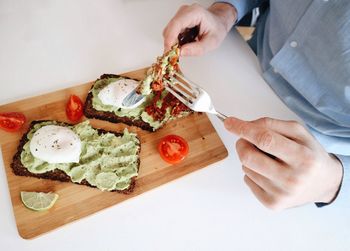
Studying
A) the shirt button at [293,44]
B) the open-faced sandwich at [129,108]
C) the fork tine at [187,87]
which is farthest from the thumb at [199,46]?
the shirt button at [293,44]

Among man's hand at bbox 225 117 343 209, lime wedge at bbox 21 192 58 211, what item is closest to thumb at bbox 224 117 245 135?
man's hand at bbox 225 117 343 209

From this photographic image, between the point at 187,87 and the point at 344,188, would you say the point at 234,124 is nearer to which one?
the point at 187,87

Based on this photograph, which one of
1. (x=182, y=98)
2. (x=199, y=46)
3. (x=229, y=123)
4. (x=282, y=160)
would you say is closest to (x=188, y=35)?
(x=199, y=46)

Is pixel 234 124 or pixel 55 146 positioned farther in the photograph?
pixel 55 146

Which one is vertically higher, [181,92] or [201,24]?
[201,24]

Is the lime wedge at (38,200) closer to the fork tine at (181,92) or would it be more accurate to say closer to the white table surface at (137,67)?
the white table surface at (137,67)

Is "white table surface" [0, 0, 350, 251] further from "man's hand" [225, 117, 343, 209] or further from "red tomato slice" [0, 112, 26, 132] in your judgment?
"man's hand" [225, 117, 343, 209]
